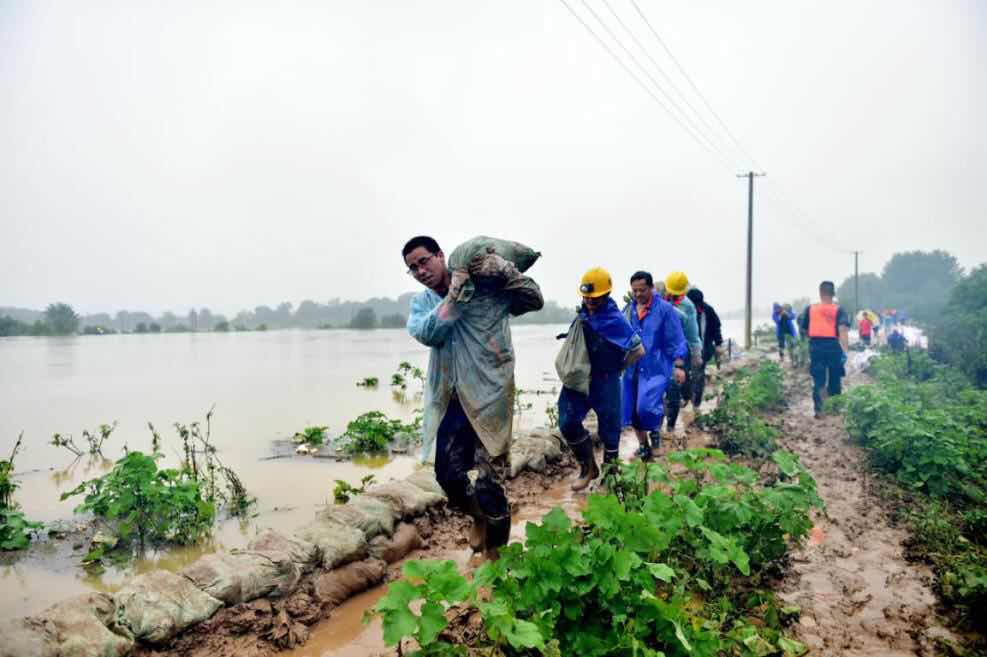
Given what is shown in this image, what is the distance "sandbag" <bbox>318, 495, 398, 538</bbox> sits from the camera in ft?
12.1

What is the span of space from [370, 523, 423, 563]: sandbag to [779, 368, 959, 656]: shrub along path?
7.74ft

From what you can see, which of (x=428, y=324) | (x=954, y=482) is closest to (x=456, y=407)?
(x=428, y=324)

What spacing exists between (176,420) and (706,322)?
876cm

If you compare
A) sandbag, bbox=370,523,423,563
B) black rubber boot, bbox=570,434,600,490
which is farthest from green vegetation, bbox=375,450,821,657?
black rubber boot, bbox=570,434,600,490

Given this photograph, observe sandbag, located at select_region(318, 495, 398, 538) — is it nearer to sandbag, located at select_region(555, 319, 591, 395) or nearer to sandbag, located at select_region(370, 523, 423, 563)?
sandbag, located at select_region(370, 523, 423, 563)

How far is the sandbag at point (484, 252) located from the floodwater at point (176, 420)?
3.12 m

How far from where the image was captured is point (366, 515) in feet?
12.4

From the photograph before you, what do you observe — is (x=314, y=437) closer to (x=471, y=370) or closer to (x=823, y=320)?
(x=471, y=370)

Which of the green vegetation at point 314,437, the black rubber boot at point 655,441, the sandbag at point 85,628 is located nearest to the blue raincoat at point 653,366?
the black rubber boot at point 655,441

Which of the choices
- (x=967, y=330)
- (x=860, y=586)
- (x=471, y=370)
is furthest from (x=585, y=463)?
(x=967, y=330)

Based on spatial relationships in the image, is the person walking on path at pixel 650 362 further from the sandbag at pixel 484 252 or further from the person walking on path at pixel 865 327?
the person walking on path at pixel 865 327

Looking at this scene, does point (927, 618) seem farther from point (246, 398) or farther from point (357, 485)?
point (246, 398)

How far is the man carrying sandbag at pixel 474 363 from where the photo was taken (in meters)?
3.09

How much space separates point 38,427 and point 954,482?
11622 millimetres
